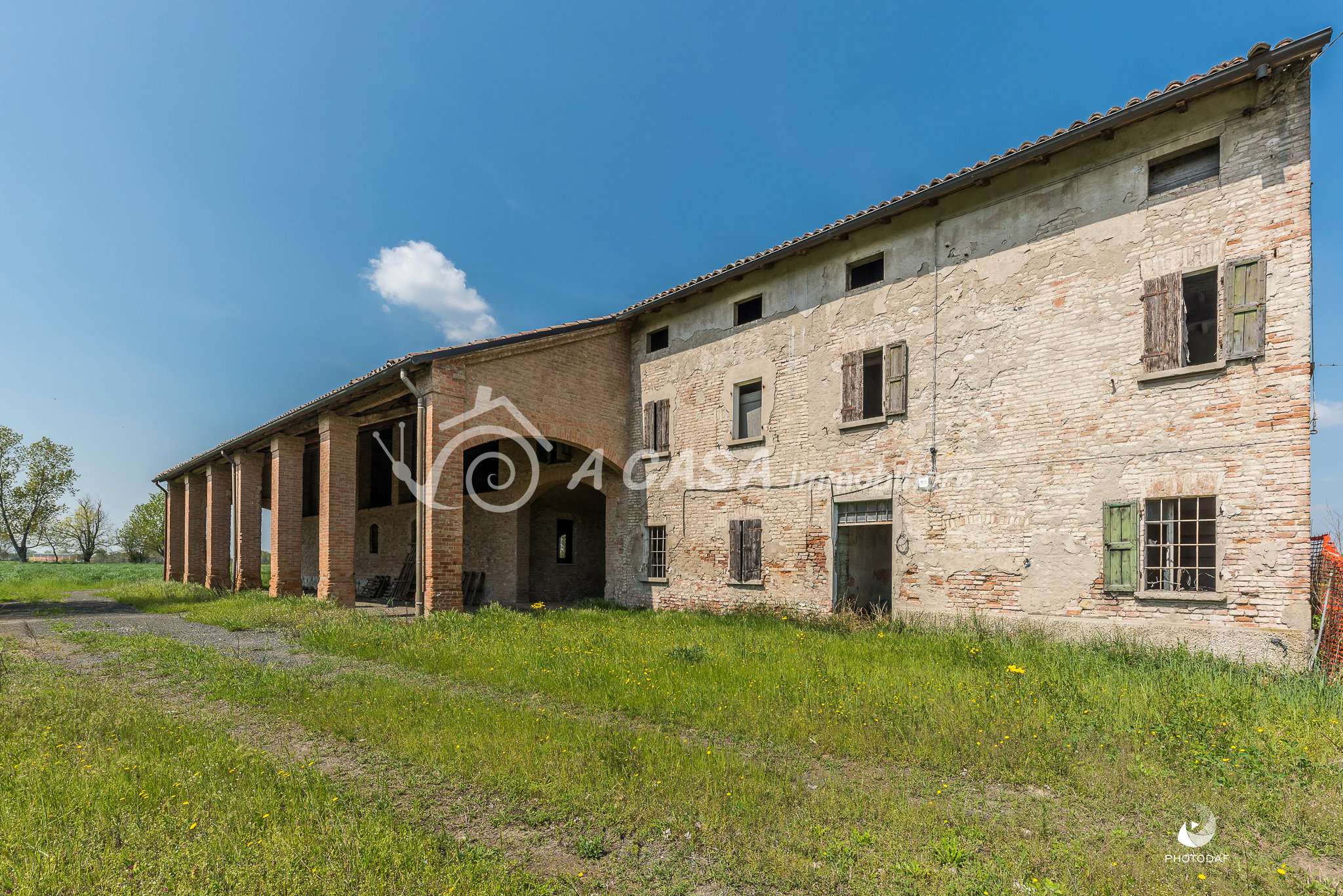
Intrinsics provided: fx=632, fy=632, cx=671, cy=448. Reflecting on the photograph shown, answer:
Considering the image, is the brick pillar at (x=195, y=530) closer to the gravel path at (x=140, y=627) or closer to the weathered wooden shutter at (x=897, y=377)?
the gravel path at (x=140, y=627)

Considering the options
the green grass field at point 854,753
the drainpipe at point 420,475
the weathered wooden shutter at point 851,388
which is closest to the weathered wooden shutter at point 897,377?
the weathered wooden shutter at point 851,388

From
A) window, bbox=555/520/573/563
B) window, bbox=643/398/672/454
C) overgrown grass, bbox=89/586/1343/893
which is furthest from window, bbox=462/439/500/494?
overgrown grass, bbox=89/586/1343/893

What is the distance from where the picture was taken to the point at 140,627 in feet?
39.6

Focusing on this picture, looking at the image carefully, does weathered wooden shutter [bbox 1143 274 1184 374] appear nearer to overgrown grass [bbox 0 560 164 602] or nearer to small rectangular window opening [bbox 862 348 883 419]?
small rectangular window opening [bbox 862 348 883 419]

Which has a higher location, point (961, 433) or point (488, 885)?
point (961, 433)

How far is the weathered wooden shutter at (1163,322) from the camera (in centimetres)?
827

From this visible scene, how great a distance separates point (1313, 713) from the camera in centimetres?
548

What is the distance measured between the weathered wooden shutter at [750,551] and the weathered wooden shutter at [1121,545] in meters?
5.94

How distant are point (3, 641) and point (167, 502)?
20502 mm

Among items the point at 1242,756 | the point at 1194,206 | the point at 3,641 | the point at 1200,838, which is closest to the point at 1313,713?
the point at 1242,756

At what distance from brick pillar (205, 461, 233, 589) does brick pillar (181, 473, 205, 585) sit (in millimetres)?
3834

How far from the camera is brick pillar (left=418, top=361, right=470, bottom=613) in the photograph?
12.1 meters

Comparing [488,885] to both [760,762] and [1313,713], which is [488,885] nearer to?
[760,762]

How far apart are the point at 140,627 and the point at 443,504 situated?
618 cm
